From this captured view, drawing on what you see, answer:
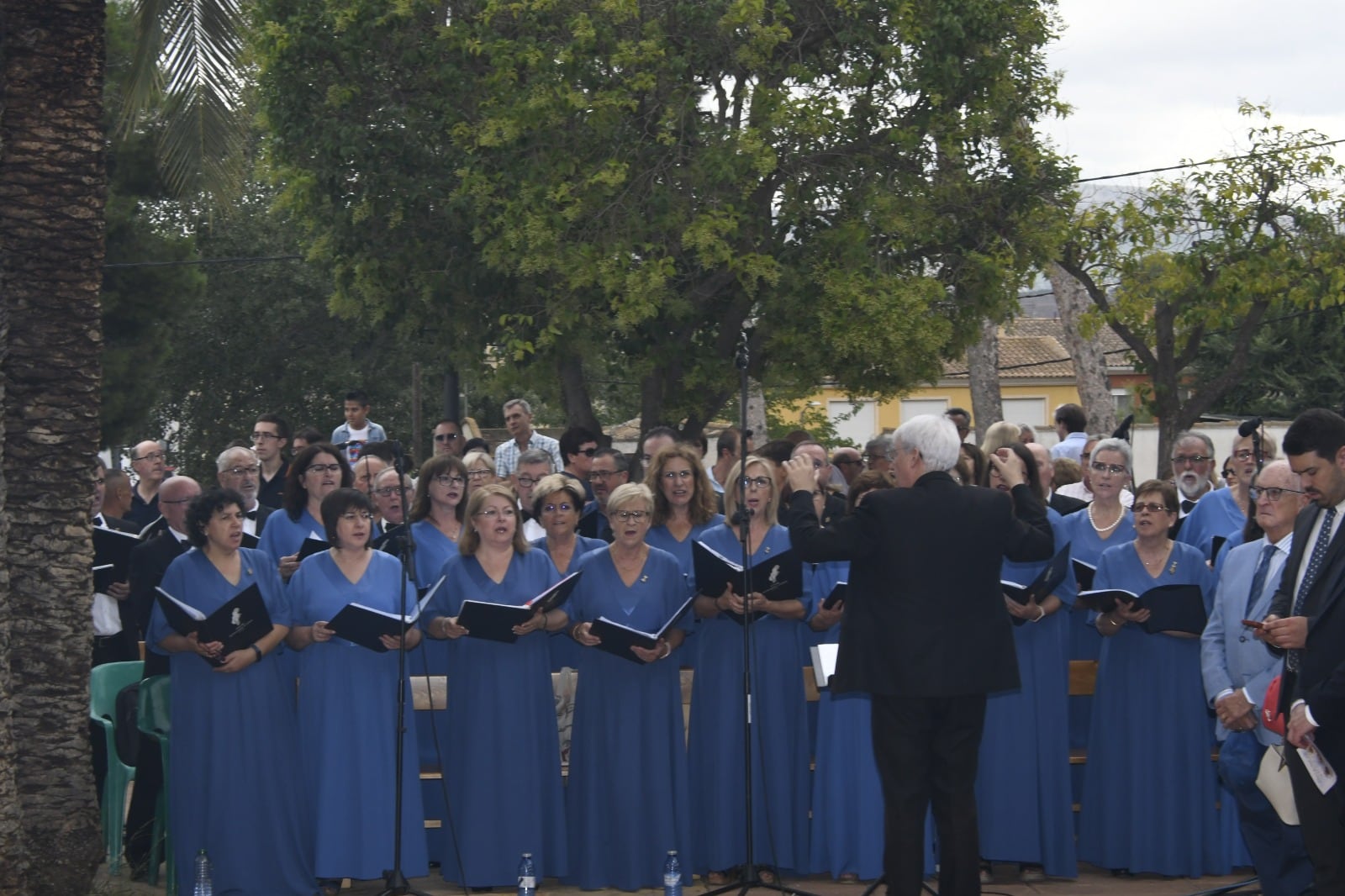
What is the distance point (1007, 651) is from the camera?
699cm

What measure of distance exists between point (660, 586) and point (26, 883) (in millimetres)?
3209

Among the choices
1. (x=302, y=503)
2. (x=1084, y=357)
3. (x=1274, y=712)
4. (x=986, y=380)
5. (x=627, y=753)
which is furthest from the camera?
(x=986, y=380)

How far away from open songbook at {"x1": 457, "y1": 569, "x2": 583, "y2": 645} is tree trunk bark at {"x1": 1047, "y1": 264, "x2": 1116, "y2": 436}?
59.0ft

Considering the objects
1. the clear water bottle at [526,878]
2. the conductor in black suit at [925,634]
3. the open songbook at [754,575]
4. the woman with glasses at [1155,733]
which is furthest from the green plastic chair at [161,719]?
the woman with glasses at [1155,733]

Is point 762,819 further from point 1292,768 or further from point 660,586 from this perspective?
point 1292,768

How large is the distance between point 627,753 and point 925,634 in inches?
87.6

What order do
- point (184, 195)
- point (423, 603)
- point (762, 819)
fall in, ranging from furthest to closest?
point (184, 195) < point (762, 819) < point (423, 603)

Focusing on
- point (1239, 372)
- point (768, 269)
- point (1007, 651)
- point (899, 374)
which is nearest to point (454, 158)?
point (768, 269)

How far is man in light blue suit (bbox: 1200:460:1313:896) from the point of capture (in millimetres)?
7250

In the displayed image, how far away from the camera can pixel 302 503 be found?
959cm

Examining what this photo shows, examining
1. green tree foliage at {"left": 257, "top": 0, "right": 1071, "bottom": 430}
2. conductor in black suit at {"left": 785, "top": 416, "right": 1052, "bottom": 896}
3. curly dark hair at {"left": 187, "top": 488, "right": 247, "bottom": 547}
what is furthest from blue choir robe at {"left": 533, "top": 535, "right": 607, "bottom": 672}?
green tree foliage at {"left": 257, "top": 0, "right": 1071, "bottom": 430}

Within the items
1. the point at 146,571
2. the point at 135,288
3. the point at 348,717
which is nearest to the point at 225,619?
the point at 348,717

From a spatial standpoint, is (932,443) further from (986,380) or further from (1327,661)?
(986,380)

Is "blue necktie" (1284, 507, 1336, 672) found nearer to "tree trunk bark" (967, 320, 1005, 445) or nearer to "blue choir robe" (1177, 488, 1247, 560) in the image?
"blue choir robe" (1177, 488, 1247, 560)
